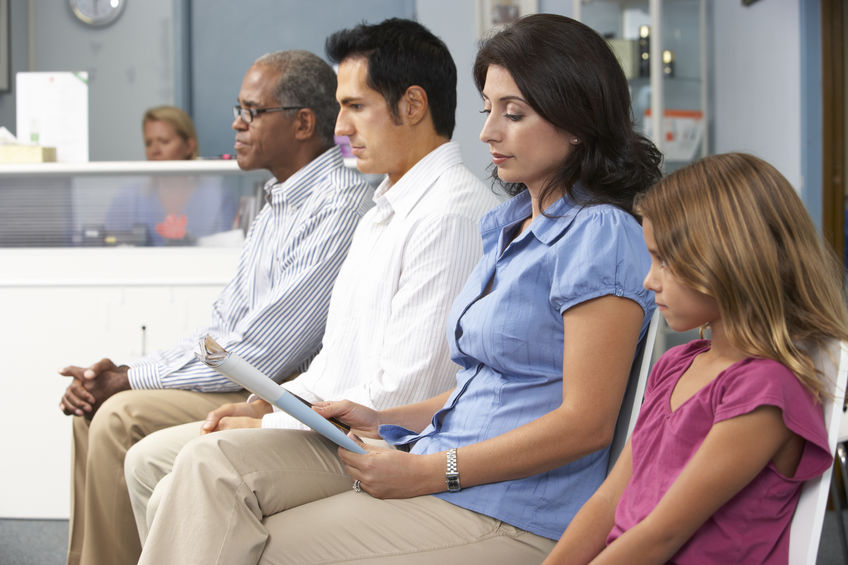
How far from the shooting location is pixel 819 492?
87cm

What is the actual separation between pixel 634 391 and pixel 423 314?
0.40 metres

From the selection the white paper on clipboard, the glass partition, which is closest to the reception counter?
the glass partition

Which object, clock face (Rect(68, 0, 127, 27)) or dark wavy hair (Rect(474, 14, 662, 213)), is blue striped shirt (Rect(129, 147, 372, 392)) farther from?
clock face (Rect(68, 0, 127, 27))

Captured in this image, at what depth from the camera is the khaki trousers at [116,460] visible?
6.22 feet

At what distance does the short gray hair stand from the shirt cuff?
721 millimetres

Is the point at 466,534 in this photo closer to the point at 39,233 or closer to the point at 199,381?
the point at 199,381

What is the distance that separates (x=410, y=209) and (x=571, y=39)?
504 millimetres

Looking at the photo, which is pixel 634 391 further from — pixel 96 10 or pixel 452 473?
pixel 96 10

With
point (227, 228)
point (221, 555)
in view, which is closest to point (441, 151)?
point (221, 555)

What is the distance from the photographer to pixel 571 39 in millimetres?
1245

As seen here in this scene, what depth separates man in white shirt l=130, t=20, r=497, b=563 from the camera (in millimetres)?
1494

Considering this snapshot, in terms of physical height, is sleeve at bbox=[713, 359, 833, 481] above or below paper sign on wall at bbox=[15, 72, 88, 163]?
below

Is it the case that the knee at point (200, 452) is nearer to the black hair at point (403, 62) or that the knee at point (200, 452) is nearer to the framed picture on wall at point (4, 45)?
the black hair at point (403, 62)

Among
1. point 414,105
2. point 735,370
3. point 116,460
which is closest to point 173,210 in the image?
point 116,460
